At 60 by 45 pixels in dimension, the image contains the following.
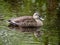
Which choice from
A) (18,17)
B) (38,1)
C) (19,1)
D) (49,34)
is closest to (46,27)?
(49,34)

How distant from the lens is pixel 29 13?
347 centimetres

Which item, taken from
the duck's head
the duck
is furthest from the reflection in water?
the duck's head

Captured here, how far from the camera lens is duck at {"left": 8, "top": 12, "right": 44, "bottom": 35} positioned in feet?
10.6

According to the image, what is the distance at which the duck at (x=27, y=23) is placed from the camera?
127 inches

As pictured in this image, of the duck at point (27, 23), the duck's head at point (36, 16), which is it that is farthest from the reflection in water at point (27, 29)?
the duck's head at point (36, 16)

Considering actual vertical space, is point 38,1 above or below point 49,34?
above

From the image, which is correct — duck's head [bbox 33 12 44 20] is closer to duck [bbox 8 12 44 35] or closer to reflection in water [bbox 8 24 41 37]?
duck [bbox 8 12 44 35]

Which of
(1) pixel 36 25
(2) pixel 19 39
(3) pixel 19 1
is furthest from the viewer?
(3) pixel 19 1

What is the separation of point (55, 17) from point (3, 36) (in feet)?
2.36

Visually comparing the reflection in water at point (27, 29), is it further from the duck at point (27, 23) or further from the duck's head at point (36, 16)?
the duck's head at point (36, 16)

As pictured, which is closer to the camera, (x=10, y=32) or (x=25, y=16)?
(x=10, y=32)

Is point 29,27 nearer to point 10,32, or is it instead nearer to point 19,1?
point 10,32

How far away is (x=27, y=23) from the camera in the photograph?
3.30 metres

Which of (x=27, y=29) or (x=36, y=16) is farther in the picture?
(x=36, y=16)
